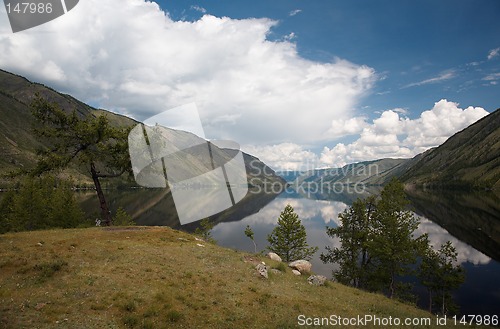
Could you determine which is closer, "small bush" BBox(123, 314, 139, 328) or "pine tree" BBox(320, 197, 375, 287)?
"small bush" BBox(123, 314, 139, 328)

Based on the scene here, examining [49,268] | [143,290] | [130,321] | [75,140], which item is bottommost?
[130,321]

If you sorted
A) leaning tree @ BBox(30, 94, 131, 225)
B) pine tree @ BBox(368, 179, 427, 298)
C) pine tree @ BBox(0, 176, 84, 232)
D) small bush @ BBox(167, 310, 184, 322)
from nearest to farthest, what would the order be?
small bush @ BBox(167, 310, 184, 322) < leaning tree @ BBox(30, 94, 131, 225) < pine tree @ BBox(368, 179, 427, 298) < pine tree @ BBox(0, 176, 84, 232)

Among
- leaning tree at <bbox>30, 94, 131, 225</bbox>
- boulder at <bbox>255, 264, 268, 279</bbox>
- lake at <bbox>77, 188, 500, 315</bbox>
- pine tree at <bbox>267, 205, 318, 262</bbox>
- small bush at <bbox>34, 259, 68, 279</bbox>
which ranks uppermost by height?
leaning tree at <bbox>30, 94, 131, 225</bbox>

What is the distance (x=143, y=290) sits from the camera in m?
16.4

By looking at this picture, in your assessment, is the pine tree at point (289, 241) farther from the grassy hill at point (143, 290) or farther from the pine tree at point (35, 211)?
the pine tree at point (35, 211)

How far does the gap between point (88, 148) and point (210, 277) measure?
25397 millimetres

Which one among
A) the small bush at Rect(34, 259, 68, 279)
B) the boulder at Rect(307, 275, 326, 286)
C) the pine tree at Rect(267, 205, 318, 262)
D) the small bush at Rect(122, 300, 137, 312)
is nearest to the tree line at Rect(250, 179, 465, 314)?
the pine tree at Rect(267, 205, 318, 262)

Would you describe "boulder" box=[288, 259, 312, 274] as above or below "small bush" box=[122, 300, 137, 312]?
below

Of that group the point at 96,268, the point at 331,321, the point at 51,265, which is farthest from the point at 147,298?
the point at 331,321

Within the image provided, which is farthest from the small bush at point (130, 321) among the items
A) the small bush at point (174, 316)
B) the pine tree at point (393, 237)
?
the pine tree at point (393, 237)

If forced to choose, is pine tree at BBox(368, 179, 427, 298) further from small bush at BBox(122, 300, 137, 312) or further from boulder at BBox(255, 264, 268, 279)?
small bush at BBox(122, 300, 137, 312)

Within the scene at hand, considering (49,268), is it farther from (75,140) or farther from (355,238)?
(355,238)

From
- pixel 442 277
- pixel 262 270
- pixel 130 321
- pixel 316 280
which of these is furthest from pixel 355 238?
pixel 130 321

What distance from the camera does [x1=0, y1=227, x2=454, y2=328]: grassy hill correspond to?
44.1 ft
